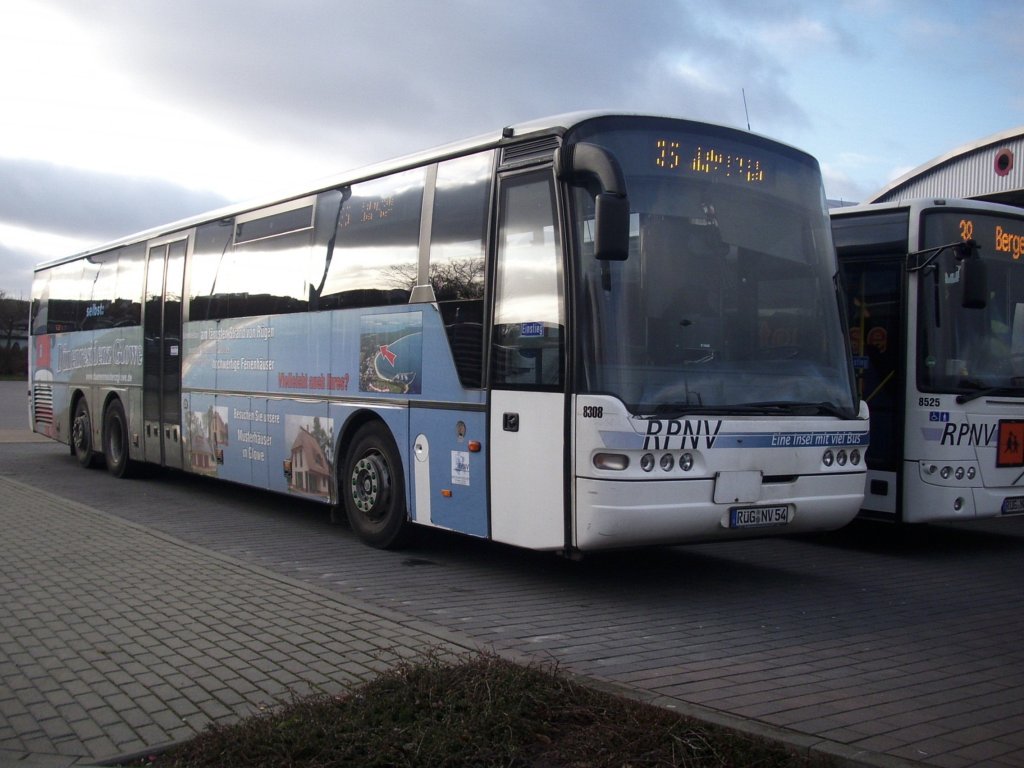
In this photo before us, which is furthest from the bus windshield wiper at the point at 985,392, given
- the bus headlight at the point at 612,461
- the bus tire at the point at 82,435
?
the bus tire at the point at 82,435

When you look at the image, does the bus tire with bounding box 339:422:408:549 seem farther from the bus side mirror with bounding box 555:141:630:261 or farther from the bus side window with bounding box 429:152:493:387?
the bus side mirror with bounding box 555:141:630:261

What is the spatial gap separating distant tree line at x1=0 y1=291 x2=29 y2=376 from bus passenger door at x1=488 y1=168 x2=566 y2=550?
68.9 m

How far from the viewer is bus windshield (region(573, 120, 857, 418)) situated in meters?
7.53

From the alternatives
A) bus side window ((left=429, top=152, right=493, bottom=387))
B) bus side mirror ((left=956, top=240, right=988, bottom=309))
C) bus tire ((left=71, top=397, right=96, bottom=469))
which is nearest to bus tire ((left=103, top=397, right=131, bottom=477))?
bus tire ((left=71, top=397, right=96, bottom=469))

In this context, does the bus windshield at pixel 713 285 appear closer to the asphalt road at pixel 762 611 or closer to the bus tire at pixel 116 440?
the asphalt road at pixel 762 611

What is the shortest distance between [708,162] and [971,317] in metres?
3.65

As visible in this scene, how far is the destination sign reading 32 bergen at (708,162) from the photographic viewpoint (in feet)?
26.2

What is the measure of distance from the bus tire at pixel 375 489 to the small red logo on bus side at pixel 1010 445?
5561 millimetres

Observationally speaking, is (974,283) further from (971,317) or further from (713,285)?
(713,285)

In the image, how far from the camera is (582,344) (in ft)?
24.6

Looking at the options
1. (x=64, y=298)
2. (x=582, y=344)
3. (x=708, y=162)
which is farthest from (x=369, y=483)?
(x=64, y=298)

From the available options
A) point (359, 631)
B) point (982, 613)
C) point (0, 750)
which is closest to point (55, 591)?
point (359, 631)

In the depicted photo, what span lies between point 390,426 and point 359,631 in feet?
10.6

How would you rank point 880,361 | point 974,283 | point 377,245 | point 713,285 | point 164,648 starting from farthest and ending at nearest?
point 880,361
point 377,245
point 974,283
point 713,285
point 164,648
